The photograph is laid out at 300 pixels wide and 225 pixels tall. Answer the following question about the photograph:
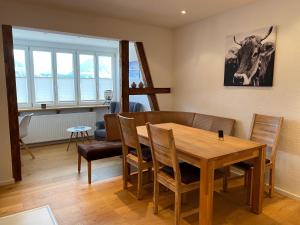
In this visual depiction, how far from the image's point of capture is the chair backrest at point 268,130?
2.61 meters

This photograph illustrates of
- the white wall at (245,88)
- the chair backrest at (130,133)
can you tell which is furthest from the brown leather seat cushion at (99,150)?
the white wall at (245,88)

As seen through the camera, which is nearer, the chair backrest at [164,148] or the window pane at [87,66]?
the chair backrest at [164,148]

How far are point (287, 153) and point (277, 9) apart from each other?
171 cm

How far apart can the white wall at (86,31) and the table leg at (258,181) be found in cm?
239

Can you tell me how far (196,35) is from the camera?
3.82 m

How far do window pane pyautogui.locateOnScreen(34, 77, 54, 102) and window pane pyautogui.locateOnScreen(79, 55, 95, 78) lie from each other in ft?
2.46

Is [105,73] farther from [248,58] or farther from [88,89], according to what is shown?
[248,58]

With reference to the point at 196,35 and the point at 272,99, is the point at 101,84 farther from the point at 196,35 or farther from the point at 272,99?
the point at 272,99

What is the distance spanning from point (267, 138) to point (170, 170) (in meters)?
1.33

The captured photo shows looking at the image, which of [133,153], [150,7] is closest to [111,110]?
[133,153]

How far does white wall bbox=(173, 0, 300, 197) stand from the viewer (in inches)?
101

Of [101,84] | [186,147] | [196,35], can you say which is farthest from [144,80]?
[186,147]

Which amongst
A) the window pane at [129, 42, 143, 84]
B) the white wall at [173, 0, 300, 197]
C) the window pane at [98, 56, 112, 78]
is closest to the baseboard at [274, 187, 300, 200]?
the white wall at [173, 0, 300, 197]

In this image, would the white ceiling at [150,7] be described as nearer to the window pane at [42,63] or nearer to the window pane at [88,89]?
the window pane at [42,63]
